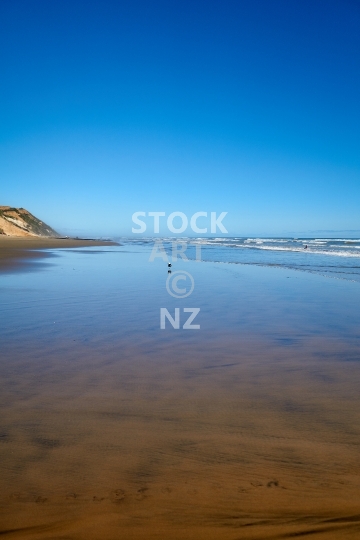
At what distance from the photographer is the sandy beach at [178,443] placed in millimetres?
2176

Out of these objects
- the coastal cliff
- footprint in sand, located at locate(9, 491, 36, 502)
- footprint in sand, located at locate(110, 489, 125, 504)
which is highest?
the coastal cliff

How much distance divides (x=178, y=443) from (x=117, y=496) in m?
0.70

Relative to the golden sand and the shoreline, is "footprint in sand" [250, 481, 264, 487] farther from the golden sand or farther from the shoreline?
the shoreline

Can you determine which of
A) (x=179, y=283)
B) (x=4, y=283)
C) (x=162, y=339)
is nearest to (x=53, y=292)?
(x=4, y=283)

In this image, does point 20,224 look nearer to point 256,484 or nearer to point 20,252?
point 20,252

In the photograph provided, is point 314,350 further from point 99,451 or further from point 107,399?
point 99,451

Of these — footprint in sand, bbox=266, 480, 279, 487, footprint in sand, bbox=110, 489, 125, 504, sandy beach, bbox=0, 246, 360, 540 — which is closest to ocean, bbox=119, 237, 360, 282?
sandy beach, bbox=0, 246, 360, 540

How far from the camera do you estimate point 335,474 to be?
2.55 meters

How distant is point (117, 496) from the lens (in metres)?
2.34

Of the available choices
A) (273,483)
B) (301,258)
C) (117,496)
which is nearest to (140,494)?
(117,496)

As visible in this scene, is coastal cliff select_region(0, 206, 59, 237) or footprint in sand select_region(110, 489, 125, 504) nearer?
footprint in sand select_region(110, 489, 125, 504)

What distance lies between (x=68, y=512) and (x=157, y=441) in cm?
90

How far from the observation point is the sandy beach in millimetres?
2176

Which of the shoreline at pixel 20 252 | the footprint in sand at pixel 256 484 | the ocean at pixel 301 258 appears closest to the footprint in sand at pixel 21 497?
the footprint in sand at pixel 256 484
